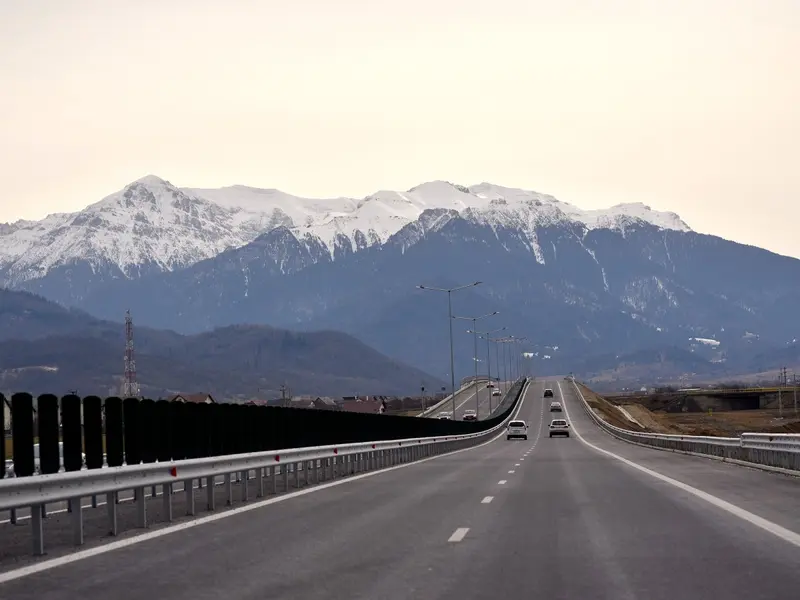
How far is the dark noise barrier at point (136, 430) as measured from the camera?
1911cm

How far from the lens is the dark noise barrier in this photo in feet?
62.7

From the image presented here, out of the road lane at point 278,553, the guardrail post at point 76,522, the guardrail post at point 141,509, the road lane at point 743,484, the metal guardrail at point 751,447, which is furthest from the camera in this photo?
the metal guardrail at point 751,447

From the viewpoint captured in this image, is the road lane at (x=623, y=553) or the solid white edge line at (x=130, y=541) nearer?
the road lane at (x=623, y=553)

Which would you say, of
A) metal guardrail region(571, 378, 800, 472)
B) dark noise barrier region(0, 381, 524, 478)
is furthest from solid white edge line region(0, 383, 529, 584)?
metal guardrail region(571, 378, 800, 472)

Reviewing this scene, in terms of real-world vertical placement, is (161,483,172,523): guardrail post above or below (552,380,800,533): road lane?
above

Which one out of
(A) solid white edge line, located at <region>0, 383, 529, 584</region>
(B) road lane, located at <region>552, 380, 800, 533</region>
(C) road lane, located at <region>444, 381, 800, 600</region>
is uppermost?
(A) solid white edge line, located at <region>0, 383, 529, 584</region>

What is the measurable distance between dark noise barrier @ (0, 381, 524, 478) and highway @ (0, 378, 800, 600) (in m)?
1.66

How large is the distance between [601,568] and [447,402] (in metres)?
174

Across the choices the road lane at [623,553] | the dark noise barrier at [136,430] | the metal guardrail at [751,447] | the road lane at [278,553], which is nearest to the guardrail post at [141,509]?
the road lane at [278,553]

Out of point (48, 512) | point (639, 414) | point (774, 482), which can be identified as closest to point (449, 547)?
point (48, 512)

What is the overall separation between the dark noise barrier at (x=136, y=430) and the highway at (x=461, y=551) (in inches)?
65.3

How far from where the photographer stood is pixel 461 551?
630 inches

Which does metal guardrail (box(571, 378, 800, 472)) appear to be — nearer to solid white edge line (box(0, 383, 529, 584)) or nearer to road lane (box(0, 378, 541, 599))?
road lane (box(0, 378, 541, 599))

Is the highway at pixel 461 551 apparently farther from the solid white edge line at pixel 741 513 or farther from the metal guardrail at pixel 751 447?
the metal guardrail at pixel 751 447
